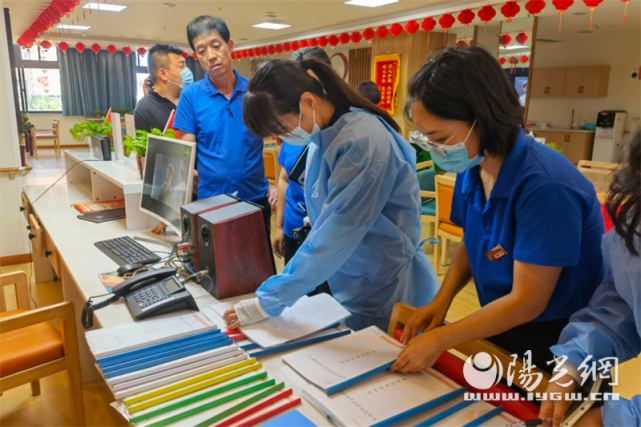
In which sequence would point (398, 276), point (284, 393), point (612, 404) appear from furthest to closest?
point (398, 276), point (284, 393), point (612, 404)

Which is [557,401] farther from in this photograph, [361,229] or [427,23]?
[427,23]

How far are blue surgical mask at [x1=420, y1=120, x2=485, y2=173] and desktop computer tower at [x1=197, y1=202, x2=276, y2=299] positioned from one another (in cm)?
55

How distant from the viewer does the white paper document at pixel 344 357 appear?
34.9 inches

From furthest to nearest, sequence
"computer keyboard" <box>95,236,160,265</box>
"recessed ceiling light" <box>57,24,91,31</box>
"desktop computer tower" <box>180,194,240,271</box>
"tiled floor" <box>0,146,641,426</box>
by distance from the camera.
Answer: "recessed ceiling light" <box>57,24,91,31</box> → "tiled floor" <box>0,146,641,426</box> → "computer keyboard" <box>95,236,160,265</box> → "desktop computer tower" <box>180,194,240,271</box>

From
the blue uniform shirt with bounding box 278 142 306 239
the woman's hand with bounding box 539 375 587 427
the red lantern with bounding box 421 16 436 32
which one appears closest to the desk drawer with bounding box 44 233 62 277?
the blue uniform shirt with bounding box 278 142 306 239

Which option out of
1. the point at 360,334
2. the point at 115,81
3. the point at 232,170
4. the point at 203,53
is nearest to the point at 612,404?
the point at 360,334

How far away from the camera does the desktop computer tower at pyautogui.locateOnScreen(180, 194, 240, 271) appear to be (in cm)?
145

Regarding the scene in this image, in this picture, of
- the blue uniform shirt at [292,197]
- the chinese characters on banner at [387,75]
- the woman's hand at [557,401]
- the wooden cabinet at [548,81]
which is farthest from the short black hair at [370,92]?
the wooden cabinet at [548,81]

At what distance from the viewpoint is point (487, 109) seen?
884 mm

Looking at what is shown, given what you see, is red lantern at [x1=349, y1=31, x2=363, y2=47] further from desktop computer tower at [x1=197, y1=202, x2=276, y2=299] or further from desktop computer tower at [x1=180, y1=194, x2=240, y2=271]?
desktop computer tower at [x1=197, y1=202, x2=276, y2=299]

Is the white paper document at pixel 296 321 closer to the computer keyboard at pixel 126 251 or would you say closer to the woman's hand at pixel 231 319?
the woman's hand at pixel 231 319

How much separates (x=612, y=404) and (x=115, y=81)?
14447 millimetres

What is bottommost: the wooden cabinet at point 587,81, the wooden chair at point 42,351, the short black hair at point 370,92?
the wooden chair at point 42,351

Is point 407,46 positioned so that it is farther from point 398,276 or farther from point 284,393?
point 284,393
